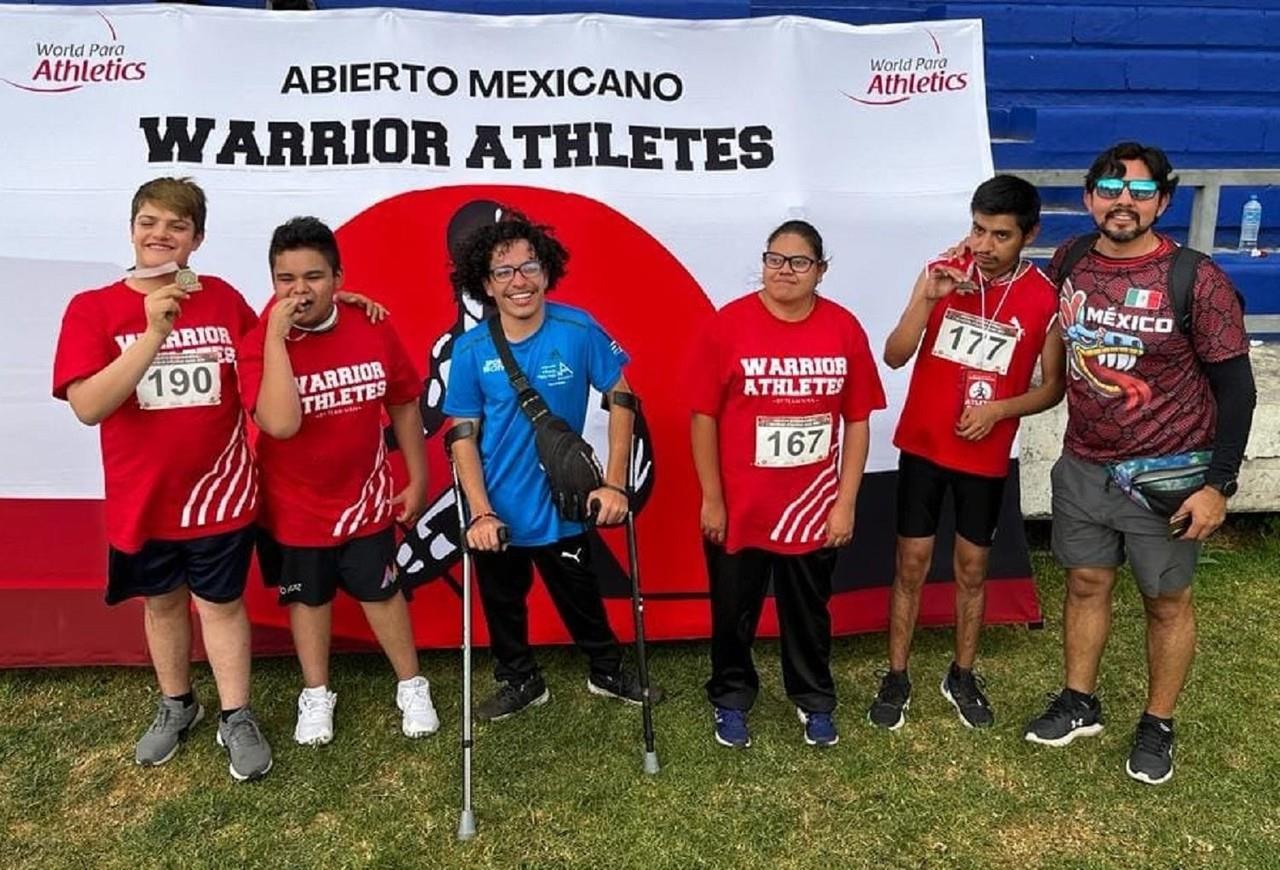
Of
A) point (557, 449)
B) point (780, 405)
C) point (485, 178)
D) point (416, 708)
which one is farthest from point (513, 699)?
point (485, 178)

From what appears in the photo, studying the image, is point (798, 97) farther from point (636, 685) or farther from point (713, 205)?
point (636, 685)

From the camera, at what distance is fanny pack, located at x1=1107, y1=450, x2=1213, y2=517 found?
298 centimetres

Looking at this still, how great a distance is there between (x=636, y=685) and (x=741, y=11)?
16.1 ft

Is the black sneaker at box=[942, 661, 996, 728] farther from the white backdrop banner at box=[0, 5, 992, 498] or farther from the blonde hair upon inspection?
the blonde hair

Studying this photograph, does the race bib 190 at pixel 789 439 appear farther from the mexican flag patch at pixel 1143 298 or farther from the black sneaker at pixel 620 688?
the black sneaker at pixel 620 688

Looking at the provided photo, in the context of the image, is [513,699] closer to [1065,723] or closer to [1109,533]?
[1065,723]

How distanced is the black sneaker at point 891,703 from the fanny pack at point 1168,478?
1.03 meters

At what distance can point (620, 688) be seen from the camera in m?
3.64

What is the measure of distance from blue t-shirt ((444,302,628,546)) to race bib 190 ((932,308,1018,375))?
1.04 metres

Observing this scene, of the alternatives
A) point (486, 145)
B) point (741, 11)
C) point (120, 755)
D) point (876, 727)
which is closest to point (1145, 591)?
point (876, 727)

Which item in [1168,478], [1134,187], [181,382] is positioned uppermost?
[1134,187]

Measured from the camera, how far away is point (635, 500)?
397cm

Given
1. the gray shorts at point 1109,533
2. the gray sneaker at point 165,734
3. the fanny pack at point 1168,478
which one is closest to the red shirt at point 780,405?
the gray shorts at point 1109,533

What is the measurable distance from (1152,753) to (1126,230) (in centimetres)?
161
